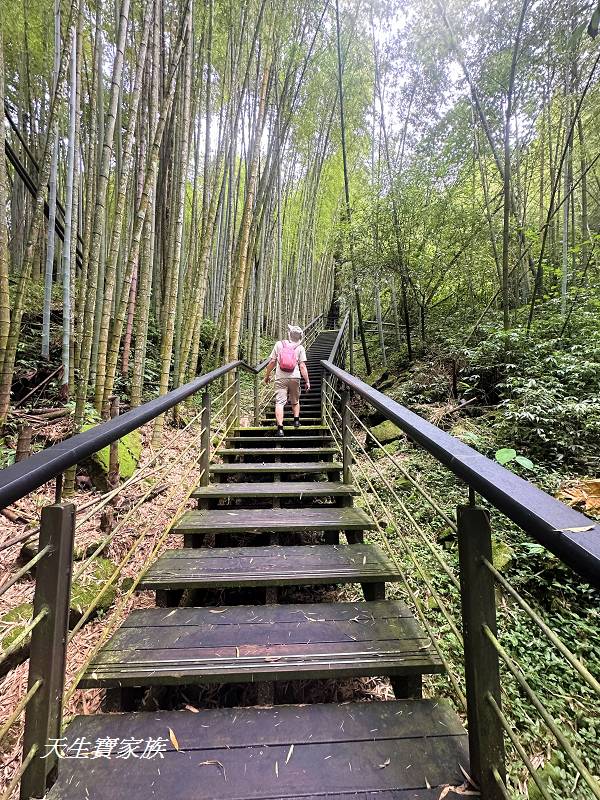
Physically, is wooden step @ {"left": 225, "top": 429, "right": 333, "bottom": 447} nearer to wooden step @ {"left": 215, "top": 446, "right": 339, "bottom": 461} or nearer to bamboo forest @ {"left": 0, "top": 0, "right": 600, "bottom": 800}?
bamboo forest @ {"left": 0, "top": 0, "right": 600, "bottom": 800}

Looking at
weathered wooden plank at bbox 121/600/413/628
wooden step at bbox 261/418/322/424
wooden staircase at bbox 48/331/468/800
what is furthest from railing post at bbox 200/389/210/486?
wooden step at bbox 261/418/322/424

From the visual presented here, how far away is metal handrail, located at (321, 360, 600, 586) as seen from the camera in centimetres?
51

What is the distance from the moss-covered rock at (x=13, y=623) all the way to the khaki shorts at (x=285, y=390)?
2238mm

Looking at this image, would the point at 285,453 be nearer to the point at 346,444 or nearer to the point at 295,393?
the point at 346,444

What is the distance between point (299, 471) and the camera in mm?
2496

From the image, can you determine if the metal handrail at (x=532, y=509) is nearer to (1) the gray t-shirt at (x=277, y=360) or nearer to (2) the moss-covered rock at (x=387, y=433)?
(1) the gray t-shirt at (x=277, y=360)

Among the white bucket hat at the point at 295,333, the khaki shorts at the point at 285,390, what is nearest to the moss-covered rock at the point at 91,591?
the khaki shorts at the point at 285,390

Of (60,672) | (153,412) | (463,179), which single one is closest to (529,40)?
(463,179)

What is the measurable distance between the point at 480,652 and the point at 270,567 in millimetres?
908

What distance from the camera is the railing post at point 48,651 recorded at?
76 cm

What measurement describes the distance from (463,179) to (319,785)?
20.3 ft

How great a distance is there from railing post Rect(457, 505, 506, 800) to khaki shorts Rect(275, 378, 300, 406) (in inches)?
103

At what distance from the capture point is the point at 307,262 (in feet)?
36.6

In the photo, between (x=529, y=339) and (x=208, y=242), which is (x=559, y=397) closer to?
(x=529, y=339)
